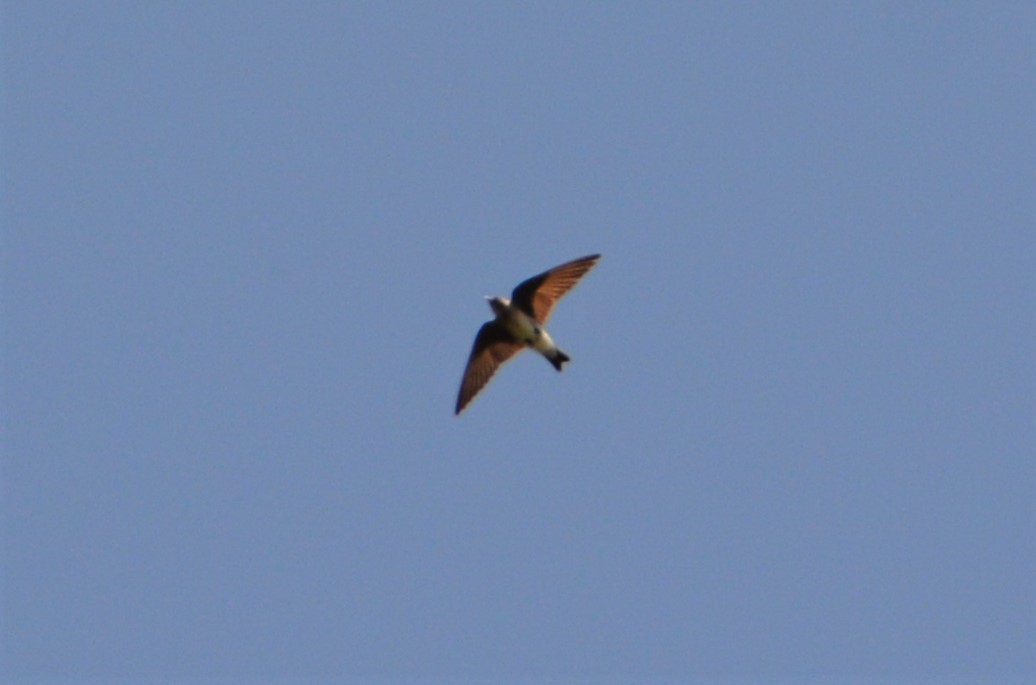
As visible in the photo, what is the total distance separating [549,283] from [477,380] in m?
1.14

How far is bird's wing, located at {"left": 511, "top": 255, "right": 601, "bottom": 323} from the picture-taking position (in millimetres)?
19781

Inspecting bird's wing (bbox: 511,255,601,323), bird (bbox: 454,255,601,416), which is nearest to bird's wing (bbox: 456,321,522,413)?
bird (bbox: 454,255,601,416)

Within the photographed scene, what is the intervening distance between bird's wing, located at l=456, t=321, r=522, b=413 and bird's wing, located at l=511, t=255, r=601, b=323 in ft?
1.14

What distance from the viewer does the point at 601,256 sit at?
19.9 meters

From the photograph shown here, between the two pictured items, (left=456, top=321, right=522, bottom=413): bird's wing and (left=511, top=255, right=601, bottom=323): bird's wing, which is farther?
(left=456, top=321, right=522, bottom=413): bird's wing

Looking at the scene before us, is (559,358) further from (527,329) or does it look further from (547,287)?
(547,287)

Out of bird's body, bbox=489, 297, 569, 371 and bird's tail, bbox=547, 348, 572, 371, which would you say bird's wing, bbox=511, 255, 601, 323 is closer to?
bird's body, bbox=489, 297, 569, 371

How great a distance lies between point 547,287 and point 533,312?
0.25m

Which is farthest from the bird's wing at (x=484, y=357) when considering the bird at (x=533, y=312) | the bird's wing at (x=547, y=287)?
the bird's wing at (x=547, y=287)

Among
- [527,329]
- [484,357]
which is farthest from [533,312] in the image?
[484,357]

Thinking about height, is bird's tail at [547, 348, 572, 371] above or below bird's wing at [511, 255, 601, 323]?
below

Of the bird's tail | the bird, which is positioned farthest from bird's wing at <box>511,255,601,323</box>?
the bird's tail

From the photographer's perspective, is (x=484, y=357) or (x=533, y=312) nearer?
(x=533, y=312)

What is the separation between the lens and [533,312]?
784 inches
